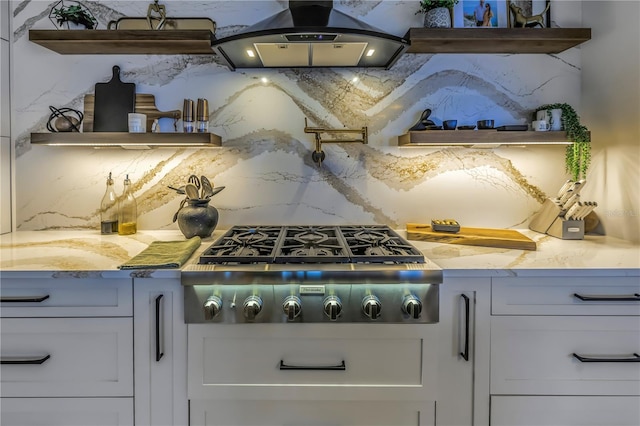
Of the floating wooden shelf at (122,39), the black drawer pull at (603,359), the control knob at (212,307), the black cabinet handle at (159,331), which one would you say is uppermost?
the floating wooden shelf at (122,39)

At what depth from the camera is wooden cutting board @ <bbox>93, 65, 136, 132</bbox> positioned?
2.07m

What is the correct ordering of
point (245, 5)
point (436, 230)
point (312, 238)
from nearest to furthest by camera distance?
point (312, 238) → point (436, 230) → point (245, 5)

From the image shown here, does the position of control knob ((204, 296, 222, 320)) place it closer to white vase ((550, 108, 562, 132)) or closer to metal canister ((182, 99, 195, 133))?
metal canister ((182, 99, 195, 133))

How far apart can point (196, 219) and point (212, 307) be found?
25.1 inches

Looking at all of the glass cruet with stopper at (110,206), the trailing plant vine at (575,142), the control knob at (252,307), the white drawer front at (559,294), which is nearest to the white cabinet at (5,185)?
the glass cruet with stopper at (110,206)

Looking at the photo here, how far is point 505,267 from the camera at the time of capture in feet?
4.62

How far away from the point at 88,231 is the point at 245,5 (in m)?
1.39

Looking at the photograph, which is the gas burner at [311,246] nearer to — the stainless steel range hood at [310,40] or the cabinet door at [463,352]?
the cabinet door at [463,352]

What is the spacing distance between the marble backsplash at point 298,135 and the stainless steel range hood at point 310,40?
0.60 ft

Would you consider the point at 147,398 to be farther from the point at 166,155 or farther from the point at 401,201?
the point at 401,201

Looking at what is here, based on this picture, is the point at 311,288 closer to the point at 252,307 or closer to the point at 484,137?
the point at 252,307

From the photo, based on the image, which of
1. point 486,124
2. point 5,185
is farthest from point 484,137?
point 5,185

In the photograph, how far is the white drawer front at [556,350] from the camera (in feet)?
4.63

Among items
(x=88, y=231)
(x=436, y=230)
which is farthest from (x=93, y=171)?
(x=436, y=230)
